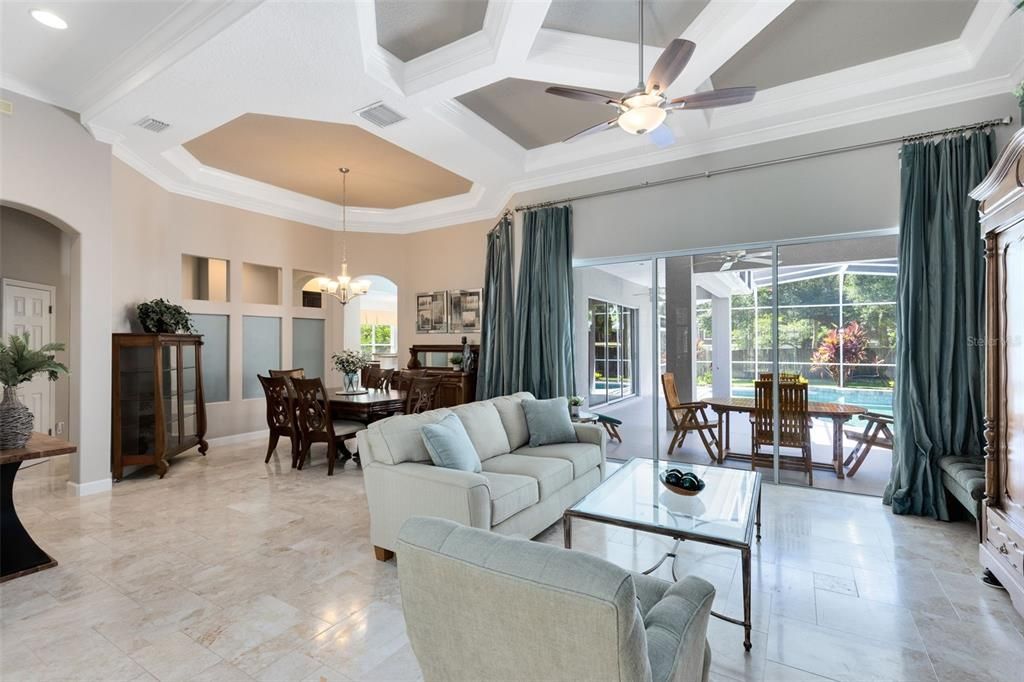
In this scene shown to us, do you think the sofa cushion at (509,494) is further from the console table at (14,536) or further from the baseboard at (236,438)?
the baseboard at (236,438)

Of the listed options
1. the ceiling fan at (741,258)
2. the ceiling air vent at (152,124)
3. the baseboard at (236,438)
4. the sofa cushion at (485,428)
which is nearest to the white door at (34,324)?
the baseboard at (236,438)

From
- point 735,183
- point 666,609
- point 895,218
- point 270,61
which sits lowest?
point 666,609

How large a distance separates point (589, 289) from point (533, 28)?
3.06 metres

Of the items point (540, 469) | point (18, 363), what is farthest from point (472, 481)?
point (18, 363)

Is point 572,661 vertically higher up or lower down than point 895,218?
lower down

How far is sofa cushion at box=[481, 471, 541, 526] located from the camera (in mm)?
2732

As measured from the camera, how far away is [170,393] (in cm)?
A: 493

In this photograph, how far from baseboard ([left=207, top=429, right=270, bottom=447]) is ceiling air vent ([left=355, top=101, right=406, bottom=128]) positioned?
4449mm

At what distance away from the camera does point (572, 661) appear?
40.3 inches

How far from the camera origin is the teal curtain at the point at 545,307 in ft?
17.7

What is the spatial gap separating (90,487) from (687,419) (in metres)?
5.54

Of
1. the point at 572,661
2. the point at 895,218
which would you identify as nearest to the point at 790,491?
the point at 895,218

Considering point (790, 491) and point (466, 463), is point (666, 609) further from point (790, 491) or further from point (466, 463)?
point (790, 491)

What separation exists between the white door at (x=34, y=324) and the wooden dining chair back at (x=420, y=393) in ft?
12.2
